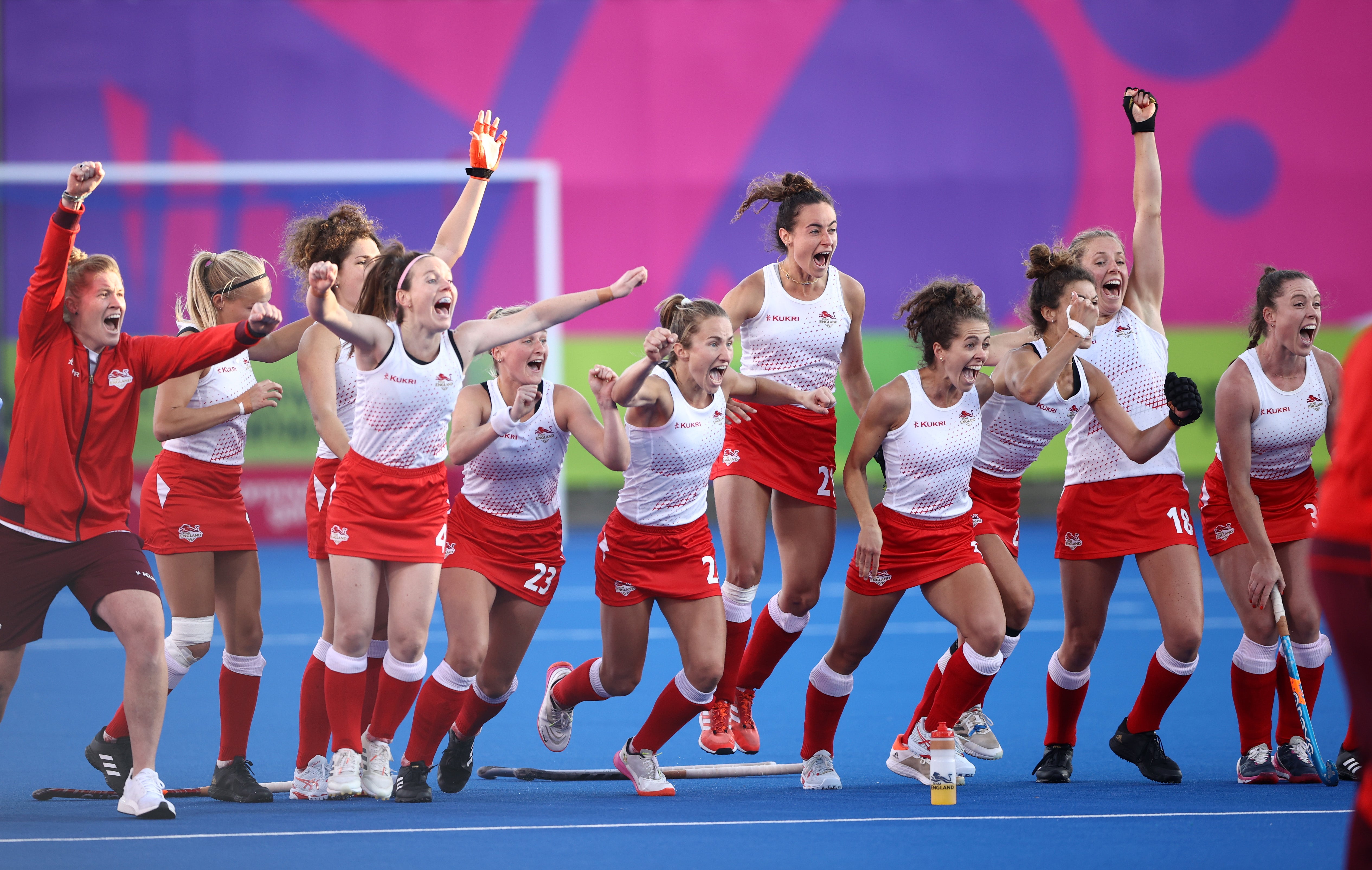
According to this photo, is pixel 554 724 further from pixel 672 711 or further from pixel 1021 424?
pixel 1021 424

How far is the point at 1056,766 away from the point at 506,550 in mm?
2384

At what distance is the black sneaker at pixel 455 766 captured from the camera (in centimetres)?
552

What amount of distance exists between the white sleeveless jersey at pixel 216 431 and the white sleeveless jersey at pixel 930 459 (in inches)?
104

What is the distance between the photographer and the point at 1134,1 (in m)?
16.3

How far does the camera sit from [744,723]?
616cm

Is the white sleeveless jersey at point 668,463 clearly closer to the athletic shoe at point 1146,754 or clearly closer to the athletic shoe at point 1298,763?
the athletic shoe at point 1146,754

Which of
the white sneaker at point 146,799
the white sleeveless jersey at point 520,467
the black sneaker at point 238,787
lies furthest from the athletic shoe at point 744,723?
the white sneaker at point 146,799

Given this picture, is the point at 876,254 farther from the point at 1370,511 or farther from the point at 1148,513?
the point at 1370,511

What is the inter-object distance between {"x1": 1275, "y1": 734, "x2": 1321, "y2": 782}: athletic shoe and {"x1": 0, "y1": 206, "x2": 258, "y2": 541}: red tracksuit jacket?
427 centimetres

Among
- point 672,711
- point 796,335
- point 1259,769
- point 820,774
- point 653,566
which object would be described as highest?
point 796,335

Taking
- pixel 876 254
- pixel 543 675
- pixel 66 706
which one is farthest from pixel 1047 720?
pixel 876 254

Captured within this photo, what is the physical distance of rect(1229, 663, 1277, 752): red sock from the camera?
556cm

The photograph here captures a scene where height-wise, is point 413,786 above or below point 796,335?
below

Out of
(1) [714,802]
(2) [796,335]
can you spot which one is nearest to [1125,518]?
(2) [796,335]
